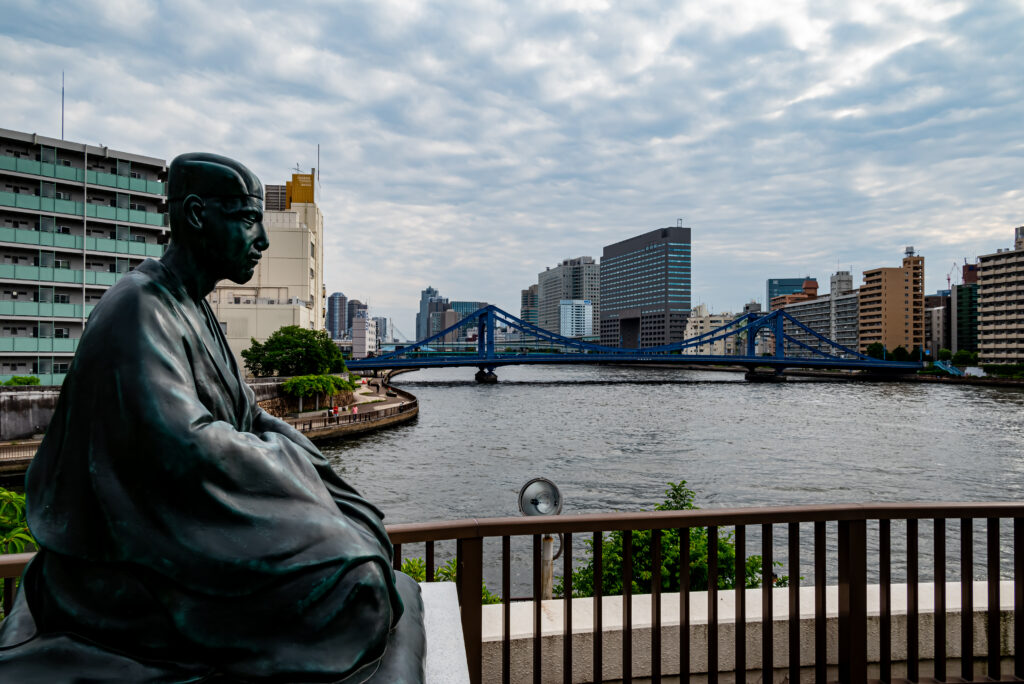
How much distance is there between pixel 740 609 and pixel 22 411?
19911 millimetres

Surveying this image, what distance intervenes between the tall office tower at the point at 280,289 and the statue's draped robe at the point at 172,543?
103 feet

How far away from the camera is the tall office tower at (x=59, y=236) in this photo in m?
21.4

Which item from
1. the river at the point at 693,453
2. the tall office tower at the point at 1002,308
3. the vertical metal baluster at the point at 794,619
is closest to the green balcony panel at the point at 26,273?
the river at the point at 693,453

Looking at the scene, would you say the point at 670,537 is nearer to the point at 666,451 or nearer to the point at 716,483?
the point at 716,483

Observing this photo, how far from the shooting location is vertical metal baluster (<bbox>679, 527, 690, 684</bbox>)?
1.97 metres

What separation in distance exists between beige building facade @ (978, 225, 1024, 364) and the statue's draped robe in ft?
209

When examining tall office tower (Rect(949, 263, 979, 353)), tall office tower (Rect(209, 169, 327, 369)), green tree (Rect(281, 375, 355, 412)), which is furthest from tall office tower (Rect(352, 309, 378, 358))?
green tree (Rect(281, 375, 355, 412))

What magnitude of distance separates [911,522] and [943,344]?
3529 inches

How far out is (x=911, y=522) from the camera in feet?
6.48

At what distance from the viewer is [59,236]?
22547 millimetres

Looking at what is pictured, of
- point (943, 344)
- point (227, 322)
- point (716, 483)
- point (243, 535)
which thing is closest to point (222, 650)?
point (243, 535)

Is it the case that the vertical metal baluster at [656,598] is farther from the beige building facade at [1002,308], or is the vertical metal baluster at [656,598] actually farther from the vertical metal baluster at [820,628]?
the beige building facade at [1002,308]

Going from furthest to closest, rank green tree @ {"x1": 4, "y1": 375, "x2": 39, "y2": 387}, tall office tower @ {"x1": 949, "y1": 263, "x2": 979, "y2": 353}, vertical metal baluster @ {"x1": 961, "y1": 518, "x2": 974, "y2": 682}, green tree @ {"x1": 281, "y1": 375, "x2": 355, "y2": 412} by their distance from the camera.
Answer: tall office tower @ {"x1": 949, "y1": 263, "x2": 979, "y2": 353}
green tree @ {"x1": 281, "y1": 375, "x2": 355, "y2": 412}
green tree @ {"x1": 4, "y1": 375, "x2": 39, "y2": 387}
vertical metal baluster @ {"x1": 961, "y1": 518, "x2": 974, "y2": 682}

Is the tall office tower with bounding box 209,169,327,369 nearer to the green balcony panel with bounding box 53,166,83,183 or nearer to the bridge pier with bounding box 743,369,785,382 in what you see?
the green balcony panel with bounding box 53,166,83,183
